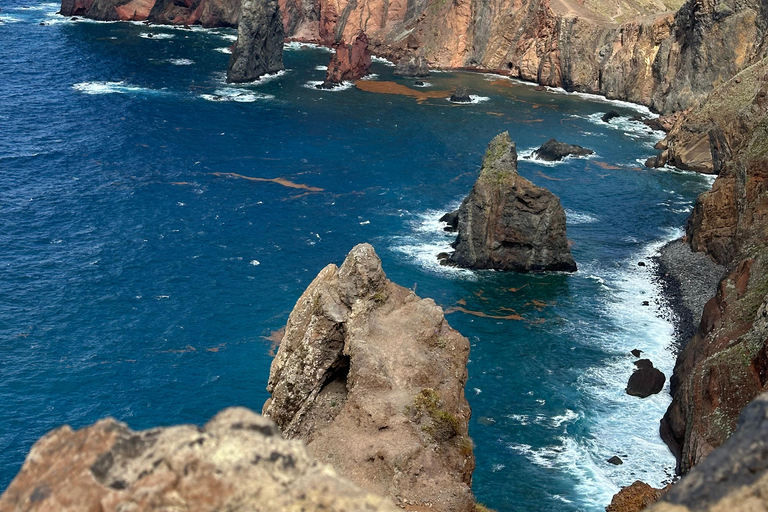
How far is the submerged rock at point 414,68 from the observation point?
181038 mm

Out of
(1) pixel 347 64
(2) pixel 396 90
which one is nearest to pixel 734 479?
(2) pixel 396 90

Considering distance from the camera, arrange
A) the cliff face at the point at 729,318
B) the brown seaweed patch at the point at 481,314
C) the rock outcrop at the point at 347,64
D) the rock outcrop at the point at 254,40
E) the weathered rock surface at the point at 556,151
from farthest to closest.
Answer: the rock outcrop at the point at 347,64
the rock outcrop at the point at 254,40
the weathered rock surface at the point at 556,151
the brown seaweed patch at the point at 481,314
the cliff face at the point at 729,318

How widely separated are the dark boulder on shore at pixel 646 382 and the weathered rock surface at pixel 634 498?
45.4 ft

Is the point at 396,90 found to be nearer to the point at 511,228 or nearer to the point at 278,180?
the point at 278,180

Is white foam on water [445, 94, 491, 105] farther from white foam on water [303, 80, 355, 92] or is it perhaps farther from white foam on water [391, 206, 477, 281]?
white foam on water [391, 206, 477, 281]

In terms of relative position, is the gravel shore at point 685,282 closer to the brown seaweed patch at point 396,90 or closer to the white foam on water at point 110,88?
the brown seaweed patch at point 396,90

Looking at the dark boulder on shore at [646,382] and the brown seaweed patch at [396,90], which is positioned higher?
the brown seaweed patch at [396,90]

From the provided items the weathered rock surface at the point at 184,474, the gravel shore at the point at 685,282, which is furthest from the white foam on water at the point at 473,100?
the weathered rock surface at the point at 184,474

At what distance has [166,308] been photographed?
79.8m

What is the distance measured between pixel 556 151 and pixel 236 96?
211 ft

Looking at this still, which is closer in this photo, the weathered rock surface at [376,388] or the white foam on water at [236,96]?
the weathered rock surface at [376,388]

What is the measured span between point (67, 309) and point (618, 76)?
124m

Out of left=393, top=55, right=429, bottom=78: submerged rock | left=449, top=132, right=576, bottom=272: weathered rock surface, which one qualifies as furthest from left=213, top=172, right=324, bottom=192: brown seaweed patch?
left=393, top=55, right=429, bottom=78: submerged rock

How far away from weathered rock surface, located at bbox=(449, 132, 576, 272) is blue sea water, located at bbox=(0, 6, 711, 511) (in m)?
2.12
